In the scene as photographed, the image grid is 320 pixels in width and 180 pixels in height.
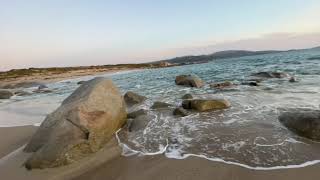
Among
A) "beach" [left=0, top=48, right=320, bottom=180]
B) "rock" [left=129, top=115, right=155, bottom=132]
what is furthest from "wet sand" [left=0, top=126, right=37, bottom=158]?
"rock" [left=129, top=115, right=155, bottom=132]

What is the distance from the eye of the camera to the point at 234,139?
6.88 metres

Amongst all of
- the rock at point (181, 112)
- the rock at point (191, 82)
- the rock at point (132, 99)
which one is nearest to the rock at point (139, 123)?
the rock at point (181, 112)

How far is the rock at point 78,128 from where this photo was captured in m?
6.05

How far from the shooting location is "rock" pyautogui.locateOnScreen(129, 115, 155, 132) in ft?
27.7

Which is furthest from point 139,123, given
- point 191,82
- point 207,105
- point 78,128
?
point 191,82

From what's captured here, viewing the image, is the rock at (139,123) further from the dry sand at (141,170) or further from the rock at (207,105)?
the dry sand at (141,170)

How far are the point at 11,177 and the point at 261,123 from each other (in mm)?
5981

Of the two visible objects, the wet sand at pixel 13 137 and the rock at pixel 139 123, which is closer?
A: the wet sand at pixel 13 137

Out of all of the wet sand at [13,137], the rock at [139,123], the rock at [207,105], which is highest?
the rock at [207,105]

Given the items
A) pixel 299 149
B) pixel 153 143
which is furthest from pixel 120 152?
pixel 299 149

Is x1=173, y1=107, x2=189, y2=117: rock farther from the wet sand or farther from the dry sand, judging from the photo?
the wet sand

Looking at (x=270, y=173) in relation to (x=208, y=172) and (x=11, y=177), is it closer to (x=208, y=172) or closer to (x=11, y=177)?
(x=208, y=172)

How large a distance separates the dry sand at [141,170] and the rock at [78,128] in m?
0.22

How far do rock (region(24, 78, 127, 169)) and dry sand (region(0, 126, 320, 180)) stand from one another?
0.22 meters
